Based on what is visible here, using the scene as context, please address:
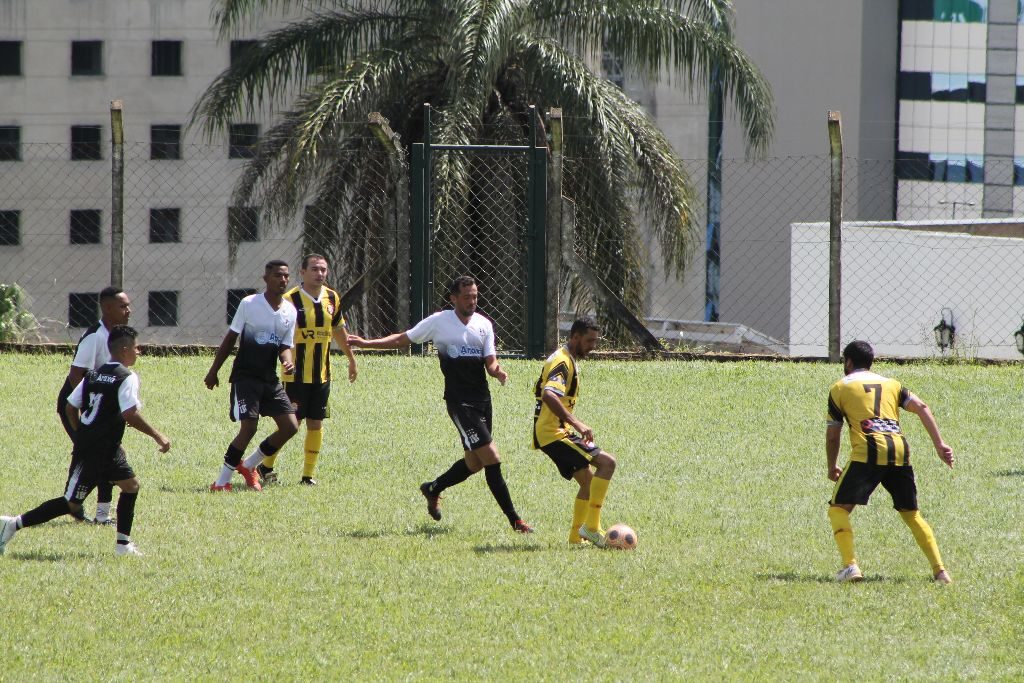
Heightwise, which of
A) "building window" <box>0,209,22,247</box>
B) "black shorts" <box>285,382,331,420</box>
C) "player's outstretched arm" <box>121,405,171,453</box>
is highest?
"building window" <box>0,209,22,247</box>

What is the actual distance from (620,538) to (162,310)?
3305 cm

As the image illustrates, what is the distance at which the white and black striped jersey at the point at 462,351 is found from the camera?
357 inches

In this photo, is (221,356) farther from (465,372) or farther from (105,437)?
(105,437)

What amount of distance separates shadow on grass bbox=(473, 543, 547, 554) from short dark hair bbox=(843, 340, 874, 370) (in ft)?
7.00

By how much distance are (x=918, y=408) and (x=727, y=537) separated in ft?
5.05

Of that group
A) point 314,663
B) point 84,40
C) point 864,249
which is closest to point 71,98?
point 84,40

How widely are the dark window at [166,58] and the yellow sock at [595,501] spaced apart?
38.6m

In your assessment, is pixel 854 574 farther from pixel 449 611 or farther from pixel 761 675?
pixel 449 611

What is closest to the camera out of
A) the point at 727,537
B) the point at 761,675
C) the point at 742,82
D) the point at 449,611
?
the point at 761,675

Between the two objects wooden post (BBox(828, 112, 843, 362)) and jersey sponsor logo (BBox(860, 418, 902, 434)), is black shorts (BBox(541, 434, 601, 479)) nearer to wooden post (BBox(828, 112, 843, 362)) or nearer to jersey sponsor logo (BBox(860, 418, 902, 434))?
jersey sponsor logo (BBox(860, 418, 902, 434))

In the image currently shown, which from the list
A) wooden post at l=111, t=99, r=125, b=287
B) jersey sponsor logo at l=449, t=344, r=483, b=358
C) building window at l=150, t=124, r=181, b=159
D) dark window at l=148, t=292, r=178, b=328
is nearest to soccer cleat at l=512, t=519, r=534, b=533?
jersey sponsor logo at l=449, t=344, r=483, b=358

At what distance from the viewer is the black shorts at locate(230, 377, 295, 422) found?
10.2m

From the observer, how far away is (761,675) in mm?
6062

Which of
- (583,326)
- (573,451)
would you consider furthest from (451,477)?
(583,326)
